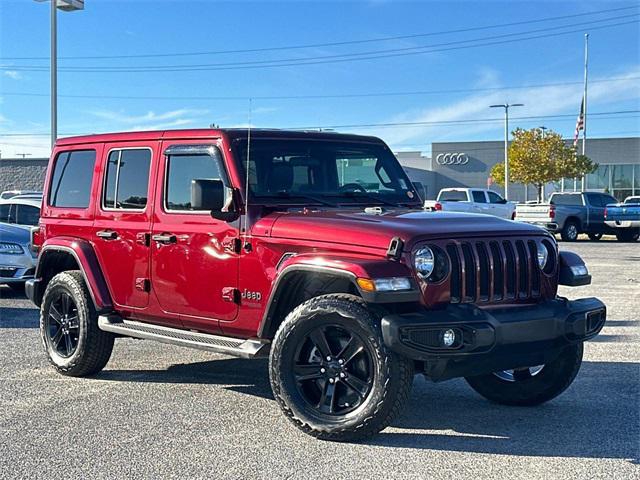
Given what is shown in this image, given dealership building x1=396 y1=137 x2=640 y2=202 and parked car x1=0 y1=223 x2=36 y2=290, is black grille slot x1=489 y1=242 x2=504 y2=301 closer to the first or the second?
parked car x1=0 y1=223 x2=36 y2=290

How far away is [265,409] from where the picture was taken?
5836 millimetres

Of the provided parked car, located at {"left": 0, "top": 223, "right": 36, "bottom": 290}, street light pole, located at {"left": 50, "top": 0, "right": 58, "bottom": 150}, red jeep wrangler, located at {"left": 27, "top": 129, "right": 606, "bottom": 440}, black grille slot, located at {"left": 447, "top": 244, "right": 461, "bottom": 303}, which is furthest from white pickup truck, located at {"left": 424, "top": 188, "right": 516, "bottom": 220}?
black grille slot, located at {"left": 447, "top": 244, "right": 461, "bottom": 303}

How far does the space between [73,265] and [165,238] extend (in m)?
1.70

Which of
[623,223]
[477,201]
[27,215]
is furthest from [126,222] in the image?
[477,201]

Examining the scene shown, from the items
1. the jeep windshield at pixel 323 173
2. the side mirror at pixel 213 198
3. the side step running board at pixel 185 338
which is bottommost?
the side step running board at pixel 185 338

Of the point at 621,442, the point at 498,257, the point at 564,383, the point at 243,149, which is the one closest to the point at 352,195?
the point at 243,149

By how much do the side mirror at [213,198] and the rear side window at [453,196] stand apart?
87.1 ft

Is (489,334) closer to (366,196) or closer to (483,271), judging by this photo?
(483,271)

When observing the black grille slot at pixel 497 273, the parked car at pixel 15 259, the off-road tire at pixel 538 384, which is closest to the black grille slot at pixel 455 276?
the black grille slot at pixel 497 273

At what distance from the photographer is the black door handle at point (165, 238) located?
6090 millimetres

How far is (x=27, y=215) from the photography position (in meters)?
13.9

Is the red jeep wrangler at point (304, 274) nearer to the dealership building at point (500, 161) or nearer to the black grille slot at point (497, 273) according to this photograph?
the black grille slot at point (497, 273)

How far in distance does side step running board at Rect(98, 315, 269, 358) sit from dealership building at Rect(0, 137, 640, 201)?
47027 mm

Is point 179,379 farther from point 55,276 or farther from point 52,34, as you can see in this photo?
point 52,34
